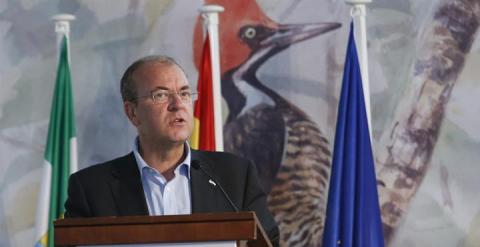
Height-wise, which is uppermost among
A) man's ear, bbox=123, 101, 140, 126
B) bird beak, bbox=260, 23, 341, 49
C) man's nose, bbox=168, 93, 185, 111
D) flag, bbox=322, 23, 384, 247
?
bird beak, bbox=260, 23, 341, 49

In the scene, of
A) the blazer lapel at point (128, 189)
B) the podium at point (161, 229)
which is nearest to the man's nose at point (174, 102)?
the blazer lapel at point (128, 189)

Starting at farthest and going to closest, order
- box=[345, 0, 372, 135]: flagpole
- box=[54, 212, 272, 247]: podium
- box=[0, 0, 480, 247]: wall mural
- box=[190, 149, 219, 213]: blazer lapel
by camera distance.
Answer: box=[0, 0, 480, 247]: wall mural → box=[345, 0, 372, 135]: flagpole → box=[190, 149, 219, 213]: blazer lapel → box=[54, 212, 272, 247]: podium

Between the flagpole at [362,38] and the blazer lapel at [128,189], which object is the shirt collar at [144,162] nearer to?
the blazer lapel at [128,189]

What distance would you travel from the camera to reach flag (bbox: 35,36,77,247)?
6.18 meters

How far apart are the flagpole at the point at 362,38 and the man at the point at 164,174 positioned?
1971 millimetres

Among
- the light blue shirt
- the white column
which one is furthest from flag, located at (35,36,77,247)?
the light blue shirt

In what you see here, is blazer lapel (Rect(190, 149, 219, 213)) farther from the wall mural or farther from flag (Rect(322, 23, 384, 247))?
the wall mural

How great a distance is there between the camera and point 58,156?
6258mm

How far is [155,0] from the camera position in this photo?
6.51 meters

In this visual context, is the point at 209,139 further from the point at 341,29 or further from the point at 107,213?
the point at 107,213

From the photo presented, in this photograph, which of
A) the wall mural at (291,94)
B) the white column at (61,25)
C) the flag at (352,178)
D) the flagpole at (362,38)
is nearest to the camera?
the flag at (352,178)

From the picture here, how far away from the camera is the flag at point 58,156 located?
6.18m

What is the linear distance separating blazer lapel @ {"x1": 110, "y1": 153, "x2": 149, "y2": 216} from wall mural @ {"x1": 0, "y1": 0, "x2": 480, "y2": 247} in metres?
2.25

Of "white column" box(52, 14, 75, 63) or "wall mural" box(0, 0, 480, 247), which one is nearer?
"wall mural" box(0, 0, 480, 247)
